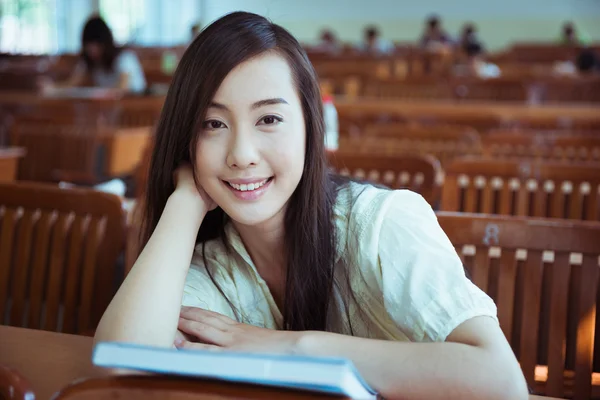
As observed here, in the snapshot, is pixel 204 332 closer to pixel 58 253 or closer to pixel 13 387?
pixel 13 387

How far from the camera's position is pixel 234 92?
103 cm

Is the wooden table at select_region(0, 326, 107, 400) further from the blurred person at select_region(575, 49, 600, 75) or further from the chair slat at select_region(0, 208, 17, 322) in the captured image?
the blurred person at select_region(575, 49, 600, 75)

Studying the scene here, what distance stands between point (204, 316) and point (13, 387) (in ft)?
1.02

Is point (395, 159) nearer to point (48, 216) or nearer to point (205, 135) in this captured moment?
point (48, 216)

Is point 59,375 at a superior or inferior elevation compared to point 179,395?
inferior

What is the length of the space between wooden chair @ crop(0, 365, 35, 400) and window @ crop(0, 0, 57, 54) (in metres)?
15.7

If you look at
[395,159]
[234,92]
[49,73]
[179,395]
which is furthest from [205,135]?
[49,73]

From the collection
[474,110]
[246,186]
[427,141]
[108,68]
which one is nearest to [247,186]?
[246,186]

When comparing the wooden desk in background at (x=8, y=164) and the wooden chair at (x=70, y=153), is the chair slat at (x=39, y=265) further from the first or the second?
the wooden chair at (x=70, y=153)

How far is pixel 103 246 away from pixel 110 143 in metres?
2.40

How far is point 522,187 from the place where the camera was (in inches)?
79.3

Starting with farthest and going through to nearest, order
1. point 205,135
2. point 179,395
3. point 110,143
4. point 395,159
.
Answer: point 110,143 → point 395,159 → point 205,135 → point 179,395

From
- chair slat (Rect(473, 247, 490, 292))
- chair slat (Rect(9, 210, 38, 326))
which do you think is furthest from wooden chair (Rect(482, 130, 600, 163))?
chair slat (Rect(9, 210, 38, 326))

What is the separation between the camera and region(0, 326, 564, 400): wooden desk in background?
940 millimetres
